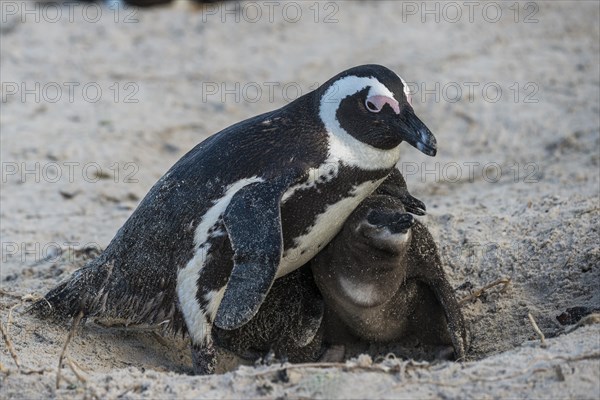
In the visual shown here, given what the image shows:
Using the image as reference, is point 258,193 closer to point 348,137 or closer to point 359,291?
point 348,137

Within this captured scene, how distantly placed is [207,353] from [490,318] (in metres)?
1.18

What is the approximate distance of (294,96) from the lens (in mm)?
7484

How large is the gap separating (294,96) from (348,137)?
382 centimetres

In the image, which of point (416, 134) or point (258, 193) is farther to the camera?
point (416, 134)

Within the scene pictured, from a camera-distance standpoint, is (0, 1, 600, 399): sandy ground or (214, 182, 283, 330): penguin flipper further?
(214, 182, 283, 330): penguin flipper

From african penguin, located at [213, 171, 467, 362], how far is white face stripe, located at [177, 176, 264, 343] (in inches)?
11.1

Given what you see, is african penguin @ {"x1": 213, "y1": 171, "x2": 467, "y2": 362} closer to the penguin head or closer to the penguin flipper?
the penguin head

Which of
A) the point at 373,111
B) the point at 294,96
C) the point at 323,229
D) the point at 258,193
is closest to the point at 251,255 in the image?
the point at 258,193

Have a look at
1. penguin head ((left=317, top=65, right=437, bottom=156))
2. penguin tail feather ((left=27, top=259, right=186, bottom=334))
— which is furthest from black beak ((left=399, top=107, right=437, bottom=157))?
penguin tail feather ((left=27, top=259, right=186, bottom=334))

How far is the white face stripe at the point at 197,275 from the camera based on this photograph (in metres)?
3.61

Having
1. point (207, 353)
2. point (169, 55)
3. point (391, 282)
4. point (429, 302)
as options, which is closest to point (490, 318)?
point (429, 302)

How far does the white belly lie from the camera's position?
3668 millimetres

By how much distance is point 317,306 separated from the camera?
13.0 feet

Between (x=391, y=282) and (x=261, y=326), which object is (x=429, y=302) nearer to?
(x=391, y=282)
